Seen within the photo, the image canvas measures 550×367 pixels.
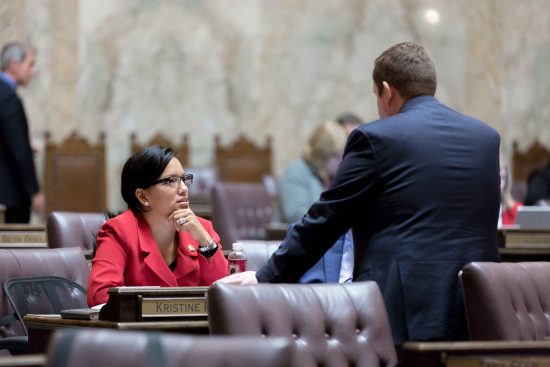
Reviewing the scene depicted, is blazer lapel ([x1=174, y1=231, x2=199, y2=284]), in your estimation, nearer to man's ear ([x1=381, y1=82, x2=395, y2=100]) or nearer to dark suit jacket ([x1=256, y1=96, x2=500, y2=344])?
dark suit jacket ([x1=256, y1=96, x2=500, y2=344])

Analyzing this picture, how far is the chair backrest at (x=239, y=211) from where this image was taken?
33.7 ft

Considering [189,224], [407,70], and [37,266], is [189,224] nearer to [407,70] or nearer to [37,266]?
[37,266]

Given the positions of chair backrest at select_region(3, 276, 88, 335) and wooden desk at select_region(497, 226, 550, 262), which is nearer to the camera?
chair backrest at select_region(3, 276, 88, 335)

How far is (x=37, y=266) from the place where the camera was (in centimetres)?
554

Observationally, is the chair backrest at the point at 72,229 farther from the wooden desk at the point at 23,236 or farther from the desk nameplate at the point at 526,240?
the desk nameplate at the point at 526,240

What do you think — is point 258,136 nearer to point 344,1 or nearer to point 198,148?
point 198,148

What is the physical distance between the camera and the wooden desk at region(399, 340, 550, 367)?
3.88 m

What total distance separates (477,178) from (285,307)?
3.84 feet

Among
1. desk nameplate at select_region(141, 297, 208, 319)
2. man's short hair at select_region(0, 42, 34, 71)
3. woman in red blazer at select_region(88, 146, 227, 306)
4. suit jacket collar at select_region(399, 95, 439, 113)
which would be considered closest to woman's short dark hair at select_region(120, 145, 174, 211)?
woman in red blazer at select_region(88, 146, 227, 306)

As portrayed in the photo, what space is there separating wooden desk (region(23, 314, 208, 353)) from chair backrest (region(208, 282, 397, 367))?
0.52 meters

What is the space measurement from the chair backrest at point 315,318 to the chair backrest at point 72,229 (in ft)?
9.82

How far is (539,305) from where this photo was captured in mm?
4699

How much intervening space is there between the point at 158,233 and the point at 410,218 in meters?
1.35

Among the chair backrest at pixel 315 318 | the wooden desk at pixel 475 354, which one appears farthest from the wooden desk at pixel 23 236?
the wooden desk at pixel 475 354
